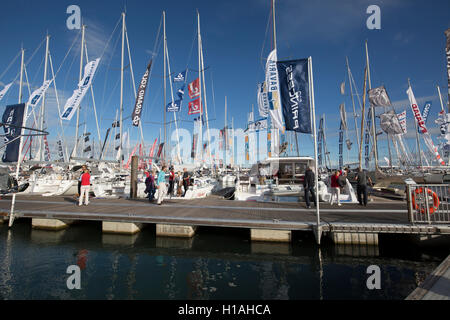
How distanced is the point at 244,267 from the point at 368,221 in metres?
4.79

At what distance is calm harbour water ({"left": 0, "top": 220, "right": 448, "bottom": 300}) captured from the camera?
4910 mm

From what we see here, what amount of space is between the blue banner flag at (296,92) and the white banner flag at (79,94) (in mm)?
14155

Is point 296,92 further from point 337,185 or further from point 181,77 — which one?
point 181,77

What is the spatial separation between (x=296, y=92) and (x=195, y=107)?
40.6 ft

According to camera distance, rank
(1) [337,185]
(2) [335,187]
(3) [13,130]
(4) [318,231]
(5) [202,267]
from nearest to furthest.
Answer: (5) [202,267] → (4) [318,231] → (3) [13,130] → (1) [337,185] → (2) [335,187]

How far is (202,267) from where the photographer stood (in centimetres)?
623

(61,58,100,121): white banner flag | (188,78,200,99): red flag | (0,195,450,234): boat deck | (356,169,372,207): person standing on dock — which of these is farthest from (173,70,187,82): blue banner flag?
(356,169,372,207): person standing on dock

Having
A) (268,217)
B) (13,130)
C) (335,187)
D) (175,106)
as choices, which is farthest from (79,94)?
(335,187)

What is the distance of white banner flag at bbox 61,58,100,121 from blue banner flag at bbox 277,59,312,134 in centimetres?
1415

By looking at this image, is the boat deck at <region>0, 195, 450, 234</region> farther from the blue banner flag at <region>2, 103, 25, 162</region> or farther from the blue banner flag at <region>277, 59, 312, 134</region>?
the blue banner flag at <region>277, 59, 312, 134</region>

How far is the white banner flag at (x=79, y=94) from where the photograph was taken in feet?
49.1

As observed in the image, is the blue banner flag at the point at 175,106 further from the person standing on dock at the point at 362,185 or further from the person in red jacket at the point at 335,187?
the person standing on dock at the point at 362,185

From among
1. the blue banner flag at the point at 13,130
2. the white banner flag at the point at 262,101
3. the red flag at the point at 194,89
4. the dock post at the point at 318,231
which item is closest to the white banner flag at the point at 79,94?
the blue banner flag at the point at 13,130
